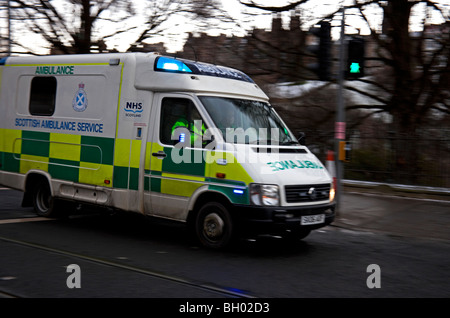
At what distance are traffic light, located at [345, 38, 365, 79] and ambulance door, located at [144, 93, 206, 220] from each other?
4.65m

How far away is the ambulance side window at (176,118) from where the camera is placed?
7.54 meters

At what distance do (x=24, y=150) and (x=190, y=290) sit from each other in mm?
5529

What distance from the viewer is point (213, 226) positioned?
24.0 feet

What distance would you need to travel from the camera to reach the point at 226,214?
7.16 metres

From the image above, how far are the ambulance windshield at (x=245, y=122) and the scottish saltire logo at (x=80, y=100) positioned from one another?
223 cm

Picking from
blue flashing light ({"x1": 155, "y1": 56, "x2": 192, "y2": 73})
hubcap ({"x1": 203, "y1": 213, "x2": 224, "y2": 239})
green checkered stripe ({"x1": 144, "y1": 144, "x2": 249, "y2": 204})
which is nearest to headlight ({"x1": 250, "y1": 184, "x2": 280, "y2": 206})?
green checkered stripe ({"x1": 144, "y1": 144, "x2": 249, "y2": 204})

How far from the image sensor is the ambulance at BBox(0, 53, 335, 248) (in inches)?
278

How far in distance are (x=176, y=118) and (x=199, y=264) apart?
2.23m

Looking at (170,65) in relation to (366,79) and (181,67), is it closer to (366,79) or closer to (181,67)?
(181,67)

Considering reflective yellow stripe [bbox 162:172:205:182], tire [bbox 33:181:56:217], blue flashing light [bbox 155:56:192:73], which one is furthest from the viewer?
tire [bbox 33:181:56:217]

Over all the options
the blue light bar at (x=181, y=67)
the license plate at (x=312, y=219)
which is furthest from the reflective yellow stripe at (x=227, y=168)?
the blue light bar at (x=181, y=67)

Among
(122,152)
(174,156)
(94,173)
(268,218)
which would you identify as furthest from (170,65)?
(268,218)

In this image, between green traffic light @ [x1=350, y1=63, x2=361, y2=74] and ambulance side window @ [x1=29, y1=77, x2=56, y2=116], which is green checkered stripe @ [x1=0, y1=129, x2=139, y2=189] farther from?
green traffic light @ [x1=350, y1=63, x2=361, y2=74]

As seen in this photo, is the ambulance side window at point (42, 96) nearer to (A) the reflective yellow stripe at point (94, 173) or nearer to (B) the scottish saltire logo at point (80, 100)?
(B) the scottish saltire logo at point (80, 100)
